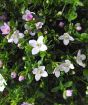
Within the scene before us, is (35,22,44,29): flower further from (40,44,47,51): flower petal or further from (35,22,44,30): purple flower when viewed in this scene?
(40,44,47,51): flower petal

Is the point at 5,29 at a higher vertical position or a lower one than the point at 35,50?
higher

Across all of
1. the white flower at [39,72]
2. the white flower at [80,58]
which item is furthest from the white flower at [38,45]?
the white flower at [80,58]

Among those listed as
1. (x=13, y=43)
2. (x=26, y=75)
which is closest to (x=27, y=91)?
(x=26, y=75)

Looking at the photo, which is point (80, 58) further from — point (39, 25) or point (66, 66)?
point (39, 25)

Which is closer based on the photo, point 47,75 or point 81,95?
point 47,75

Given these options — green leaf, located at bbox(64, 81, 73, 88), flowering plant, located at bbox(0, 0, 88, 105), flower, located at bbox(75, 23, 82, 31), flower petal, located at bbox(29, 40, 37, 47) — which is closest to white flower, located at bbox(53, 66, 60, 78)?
flowering plant, located at bbox(0, 0, 88, 105)

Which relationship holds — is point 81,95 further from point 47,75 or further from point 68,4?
point 68,4

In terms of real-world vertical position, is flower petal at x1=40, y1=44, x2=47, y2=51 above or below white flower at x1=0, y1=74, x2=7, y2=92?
above

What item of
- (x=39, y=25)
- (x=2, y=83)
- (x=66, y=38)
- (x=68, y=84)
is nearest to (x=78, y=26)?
(x=66, y=38)
